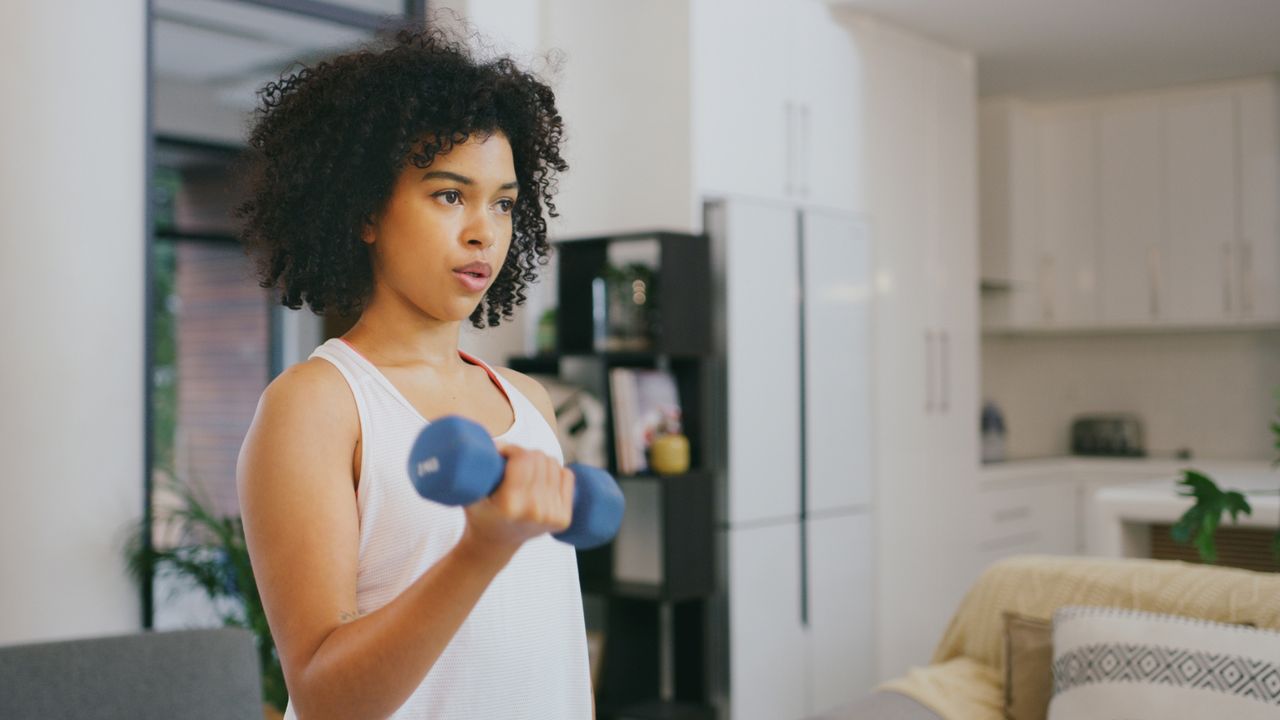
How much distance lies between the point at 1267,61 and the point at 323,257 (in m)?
4.86

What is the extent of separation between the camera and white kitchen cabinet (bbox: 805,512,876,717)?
3900mm

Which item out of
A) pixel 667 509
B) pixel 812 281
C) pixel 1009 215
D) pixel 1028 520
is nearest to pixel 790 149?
pixel 812 281

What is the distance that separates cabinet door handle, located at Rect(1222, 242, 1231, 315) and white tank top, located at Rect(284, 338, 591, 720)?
4.82 m

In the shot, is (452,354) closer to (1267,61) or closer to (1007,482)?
(1007,482)

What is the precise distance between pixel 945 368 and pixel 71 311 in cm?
294

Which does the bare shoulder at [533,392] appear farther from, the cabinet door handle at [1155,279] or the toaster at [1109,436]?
the toaster at [1109,436]

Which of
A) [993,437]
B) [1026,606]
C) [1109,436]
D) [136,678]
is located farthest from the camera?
[1109,436]

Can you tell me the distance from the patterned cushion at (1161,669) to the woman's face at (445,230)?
4.63ft

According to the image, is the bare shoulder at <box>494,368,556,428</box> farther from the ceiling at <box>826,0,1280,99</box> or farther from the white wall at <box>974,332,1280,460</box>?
the white wall at <box>974,332,1280,460</box>

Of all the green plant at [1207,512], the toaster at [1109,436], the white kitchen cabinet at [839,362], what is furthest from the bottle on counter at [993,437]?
the green plant at [1207,512]

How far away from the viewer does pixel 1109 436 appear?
548cm

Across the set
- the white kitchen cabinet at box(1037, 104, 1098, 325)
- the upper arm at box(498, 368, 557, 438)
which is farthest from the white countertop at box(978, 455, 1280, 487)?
the upper arm at box(498, 368, 557, 438)

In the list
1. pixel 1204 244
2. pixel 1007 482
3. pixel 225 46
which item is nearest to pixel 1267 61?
pixel 1204 244

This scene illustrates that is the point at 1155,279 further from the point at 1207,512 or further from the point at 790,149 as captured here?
the point at 1207,512
